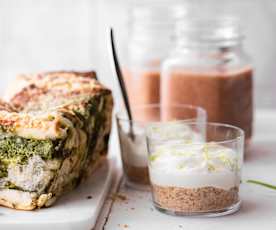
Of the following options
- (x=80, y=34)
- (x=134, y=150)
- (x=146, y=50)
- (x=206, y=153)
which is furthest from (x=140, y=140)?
(x=80, y=34)

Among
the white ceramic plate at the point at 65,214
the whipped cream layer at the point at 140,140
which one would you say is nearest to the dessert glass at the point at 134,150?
the whipped cream layer at the point at 140,140

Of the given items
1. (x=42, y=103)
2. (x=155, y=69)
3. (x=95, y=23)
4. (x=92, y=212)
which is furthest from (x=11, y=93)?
(x=95, y=23)

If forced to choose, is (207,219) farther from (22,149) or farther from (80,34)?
(80,34)

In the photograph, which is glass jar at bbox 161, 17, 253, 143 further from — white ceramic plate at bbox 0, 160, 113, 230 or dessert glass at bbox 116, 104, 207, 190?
white ceramic plate at bbox 0, 160, 113, 230

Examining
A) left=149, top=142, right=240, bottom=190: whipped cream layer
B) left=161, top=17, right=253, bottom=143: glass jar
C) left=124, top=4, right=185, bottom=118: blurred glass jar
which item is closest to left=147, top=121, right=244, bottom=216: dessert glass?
left=149, top=142, right=240, bottom=190: whipped cream layer

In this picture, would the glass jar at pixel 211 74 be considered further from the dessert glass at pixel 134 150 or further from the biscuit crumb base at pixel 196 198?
the biscuit crumb base at pixel 196 198

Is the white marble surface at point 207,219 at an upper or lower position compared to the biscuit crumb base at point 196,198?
lower
